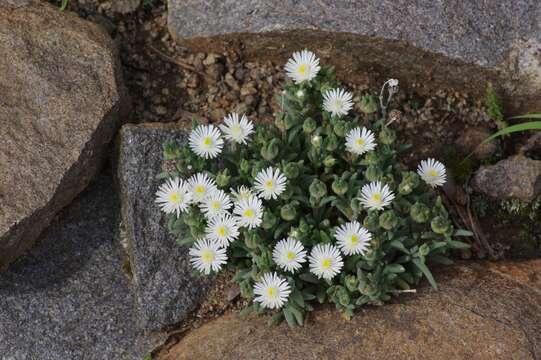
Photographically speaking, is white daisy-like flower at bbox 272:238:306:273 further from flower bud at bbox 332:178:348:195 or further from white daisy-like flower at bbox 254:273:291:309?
flower bud at bbox 332:178:348:195

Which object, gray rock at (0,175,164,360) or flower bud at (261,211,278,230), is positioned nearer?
flower bud at (261,211,278,230)

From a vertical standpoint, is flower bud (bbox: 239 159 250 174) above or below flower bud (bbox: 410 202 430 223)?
above

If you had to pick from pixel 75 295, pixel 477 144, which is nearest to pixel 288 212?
pixel 75 295

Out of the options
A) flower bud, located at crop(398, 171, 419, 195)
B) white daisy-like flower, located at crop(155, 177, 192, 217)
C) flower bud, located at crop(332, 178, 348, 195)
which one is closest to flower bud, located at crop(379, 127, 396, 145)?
flower bud, located at crop(398, 171, 419, 195)

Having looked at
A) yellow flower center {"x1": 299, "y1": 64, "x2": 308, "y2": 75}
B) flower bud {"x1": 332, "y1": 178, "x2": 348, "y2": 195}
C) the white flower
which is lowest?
flower bud {"x1": 332, "y1": 178, "x2": 348, "y2": 195}

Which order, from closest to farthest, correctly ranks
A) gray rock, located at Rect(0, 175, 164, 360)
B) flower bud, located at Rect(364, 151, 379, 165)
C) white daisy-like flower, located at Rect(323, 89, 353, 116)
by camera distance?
flower bud, located at Rect(364, 151, 379, 165), white daisy-like flower, located at Rect(323, 89, 353, 116), gray rock, located at Rect(0, 175, 164, 360)

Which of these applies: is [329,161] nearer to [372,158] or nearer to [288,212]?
[372,158]
